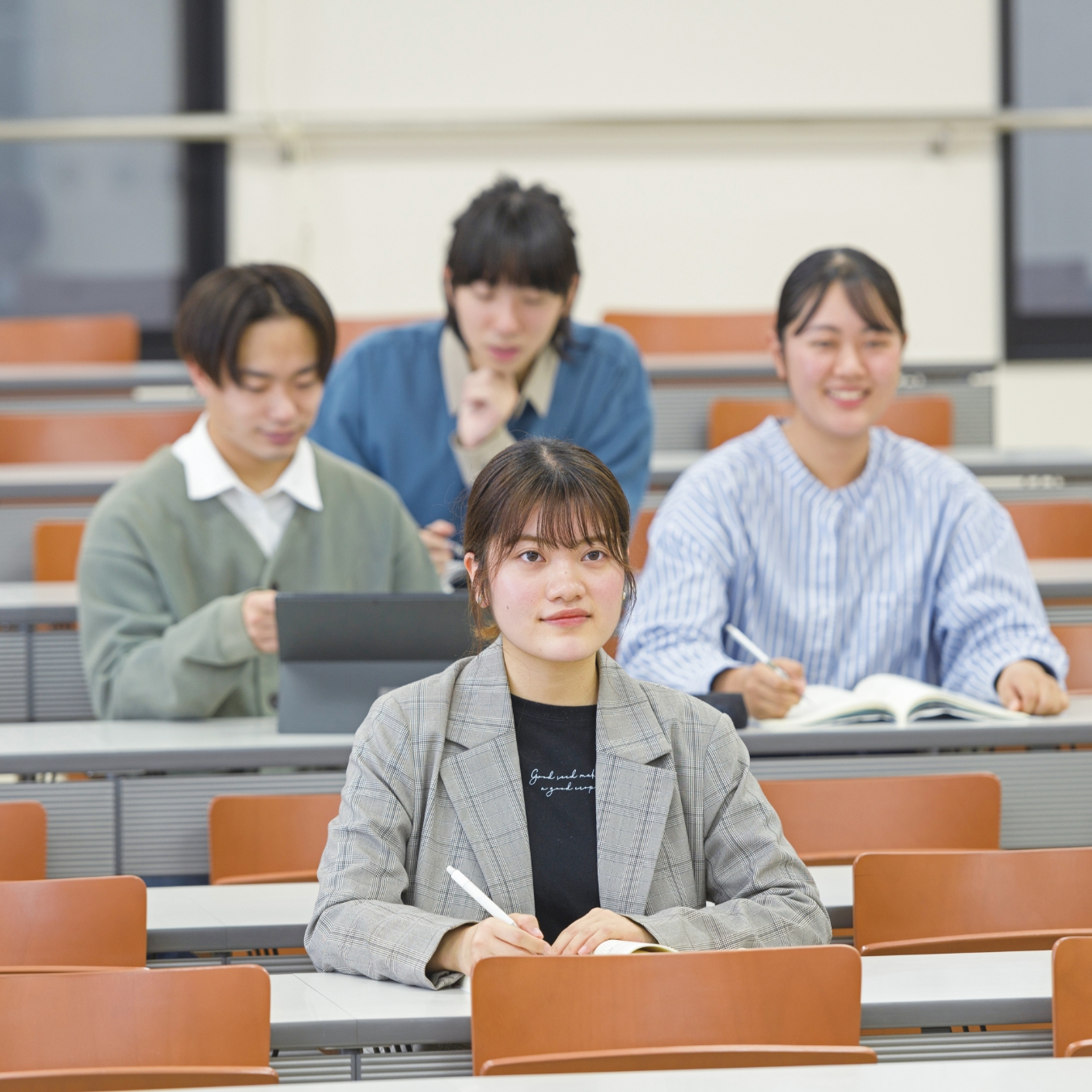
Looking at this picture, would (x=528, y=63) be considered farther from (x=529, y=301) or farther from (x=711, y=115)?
(x=529, y=301)

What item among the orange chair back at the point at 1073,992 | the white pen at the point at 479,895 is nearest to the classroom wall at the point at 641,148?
the white pen at the point at 479,895

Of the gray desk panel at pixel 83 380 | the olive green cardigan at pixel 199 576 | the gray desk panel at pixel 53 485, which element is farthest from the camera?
the gray desk panel at pixel 83 380

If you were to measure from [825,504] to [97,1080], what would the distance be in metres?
1.54

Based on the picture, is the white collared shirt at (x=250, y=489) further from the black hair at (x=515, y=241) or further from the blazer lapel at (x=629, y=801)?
the blazer lapel at (x=629, y=801)

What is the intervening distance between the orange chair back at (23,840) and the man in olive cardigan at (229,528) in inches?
16.5

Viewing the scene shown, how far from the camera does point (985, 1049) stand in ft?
4.40

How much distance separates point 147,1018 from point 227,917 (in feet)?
1.20

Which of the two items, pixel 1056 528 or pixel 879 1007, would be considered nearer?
pixel 879 1007

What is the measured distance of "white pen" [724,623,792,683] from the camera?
2.04 m

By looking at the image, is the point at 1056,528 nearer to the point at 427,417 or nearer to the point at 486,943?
the point at 427,417

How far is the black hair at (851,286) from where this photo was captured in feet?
7.73

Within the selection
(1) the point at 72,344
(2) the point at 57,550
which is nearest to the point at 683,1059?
(2) the point at 57,550

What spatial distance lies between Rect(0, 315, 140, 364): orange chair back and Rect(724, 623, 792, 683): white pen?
2.58 meters

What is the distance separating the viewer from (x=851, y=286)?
236 centimetres
